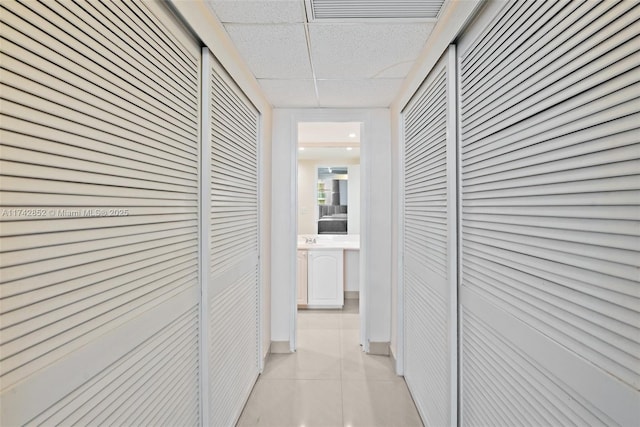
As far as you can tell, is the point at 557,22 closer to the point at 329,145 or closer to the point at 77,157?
the point at 77,157

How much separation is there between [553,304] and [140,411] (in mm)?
1264

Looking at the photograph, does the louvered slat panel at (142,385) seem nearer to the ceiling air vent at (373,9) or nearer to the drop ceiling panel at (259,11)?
the drop ceiling panel at (259,11)

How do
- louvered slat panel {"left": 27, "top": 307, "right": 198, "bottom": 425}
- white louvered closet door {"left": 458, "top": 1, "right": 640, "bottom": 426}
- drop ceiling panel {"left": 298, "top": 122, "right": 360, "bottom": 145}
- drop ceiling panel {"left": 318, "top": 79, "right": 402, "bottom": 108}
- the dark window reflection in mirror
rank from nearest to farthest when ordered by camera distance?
white louvered closet door {"left": 458, "top": 1, "right": 640, "bottom": 426}
louvered slat panel {"left": 27, "top": 307, "right": 198, "bottom": 425}
drop ceiling panel {"left": 318, "top": 79, "right": 402, "bottom": 108}
drop ceiling panel {"left": 298, "top": 122, "right": 360, "bottom": 145}
the dark window reflection in mirror

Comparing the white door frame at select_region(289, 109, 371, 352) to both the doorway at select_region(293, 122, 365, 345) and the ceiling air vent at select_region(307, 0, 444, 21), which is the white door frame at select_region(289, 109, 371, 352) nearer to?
the doorway at select_region(293, 122, 365, 345)

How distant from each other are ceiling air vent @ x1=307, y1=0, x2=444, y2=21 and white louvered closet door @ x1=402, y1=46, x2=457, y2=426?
210mm

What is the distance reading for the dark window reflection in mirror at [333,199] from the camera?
194 inches

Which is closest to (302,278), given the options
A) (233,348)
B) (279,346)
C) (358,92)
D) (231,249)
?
(279,346)

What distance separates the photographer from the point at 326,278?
13.5 ft

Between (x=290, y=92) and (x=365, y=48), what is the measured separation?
874mm

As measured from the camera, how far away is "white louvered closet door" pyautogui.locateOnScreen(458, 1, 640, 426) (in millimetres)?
636

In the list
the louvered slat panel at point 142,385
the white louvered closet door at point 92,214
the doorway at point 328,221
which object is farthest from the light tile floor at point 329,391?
the white louvered closet door at point 92,214

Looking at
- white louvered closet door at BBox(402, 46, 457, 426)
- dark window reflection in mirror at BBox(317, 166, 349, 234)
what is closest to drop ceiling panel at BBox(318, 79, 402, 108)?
white louvered closet door at BBox(402, 46, 457, 426)

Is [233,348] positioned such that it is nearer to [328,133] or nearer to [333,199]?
[328,133]

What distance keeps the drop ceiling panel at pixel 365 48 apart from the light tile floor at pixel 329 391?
2238mm
